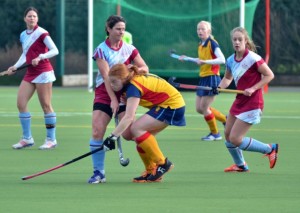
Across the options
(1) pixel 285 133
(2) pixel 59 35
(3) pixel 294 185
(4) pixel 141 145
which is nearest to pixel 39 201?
(4) pixel 141 145

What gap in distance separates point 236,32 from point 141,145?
66.3 inches

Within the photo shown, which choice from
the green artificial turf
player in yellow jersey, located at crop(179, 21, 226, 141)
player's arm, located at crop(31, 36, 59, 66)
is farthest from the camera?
player in yellow jersey, located at crop(179, 21, 226, 141)

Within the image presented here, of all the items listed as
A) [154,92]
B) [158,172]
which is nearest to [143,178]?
[158,172]

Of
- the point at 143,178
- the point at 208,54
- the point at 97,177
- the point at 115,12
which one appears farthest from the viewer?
the point at 115,12

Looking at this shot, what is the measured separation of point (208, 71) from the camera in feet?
50.3

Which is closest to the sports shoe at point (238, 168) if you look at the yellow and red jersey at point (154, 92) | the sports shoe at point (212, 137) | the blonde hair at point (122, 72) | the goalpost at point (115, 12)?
the yellow and red jersey at point (154, 92)

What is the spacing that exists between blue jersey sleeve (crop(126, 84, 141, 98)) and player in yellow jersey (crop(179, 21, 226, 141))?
4859 mm

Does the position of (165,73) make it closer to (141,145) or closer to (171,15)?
(171,15)

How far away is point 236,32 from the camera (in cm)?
1066

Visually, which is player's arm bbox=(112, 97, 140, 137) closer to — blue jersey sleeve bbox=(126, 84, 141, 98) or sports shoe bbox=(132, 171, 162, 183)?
blue jersey sleeve bbox=(126, 84, 141, 98)

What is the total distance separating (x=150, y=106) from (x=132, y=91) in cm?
45

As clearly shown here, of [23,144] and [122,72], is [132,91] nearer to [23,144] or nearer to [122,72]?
[122,72]

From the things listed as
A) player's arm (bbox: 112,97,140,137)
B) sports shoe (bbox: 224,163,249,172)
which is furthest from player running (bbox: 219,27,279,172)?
player's arm (bbox: 112,97,140,137)

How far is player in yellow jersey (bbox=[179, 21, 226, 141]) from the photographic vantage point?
1472 cm
